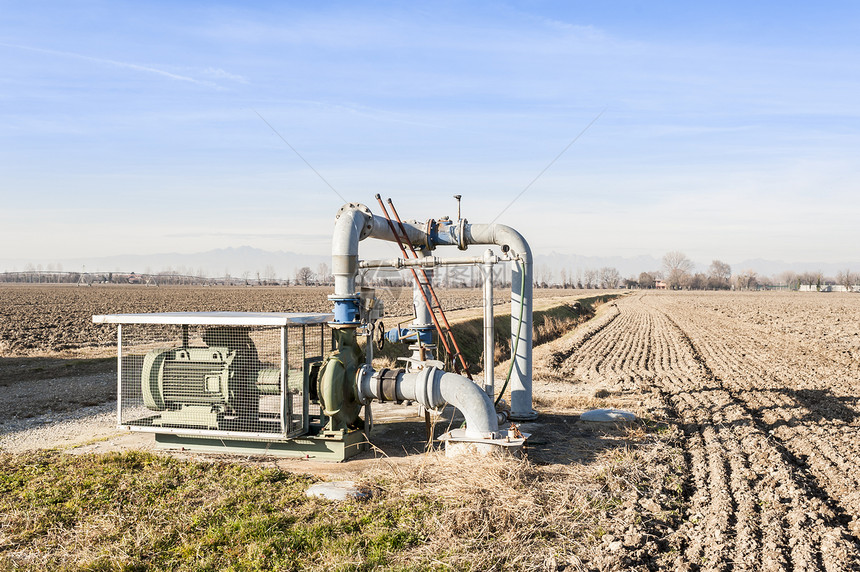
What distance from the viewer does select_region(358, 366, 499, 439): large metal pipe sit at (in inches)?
349

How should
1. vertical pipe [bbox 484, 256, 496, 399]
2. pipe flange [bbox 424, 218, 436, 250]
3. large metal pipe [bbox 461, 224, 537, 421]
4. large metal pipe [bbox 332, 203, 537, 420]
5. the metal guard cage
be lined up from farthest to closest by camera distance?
pipe flange [bbox 424, 218, 436, 250] → large metal pipe [bbox 461, 224, 537, 421] → large metal pipe [bbox 332, 203, 537, 420] → vertical pipe [bbox 484, 256, 496, 399] → the metal guard cage

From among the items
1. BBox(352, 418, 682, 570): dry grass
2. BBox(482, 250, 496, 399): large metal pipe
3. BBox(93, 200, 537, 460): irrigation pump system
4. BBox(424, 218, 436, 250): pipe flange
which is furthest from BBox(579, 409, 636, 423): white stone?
BBox(424, 218, 436, 250): pipe flange

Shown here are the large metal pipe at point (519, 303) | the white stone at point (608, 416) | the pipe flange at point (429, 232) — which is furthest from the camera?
the pipe flange at point (429, 232)

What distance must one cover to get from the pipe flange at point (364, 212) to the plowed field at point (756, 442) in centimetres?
567

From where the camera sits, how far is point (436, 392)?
9.29 metres

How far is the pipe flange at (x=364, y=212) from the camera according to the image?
33.1ft

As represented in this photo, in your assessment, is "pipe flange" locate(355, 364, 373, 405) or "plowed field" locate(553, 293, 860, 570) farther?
"pipe flange" locate(355, 364, 373, 405)

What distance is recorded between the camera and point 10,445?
10.6m

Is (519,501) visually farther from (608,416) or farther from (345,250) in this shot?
(608,416)

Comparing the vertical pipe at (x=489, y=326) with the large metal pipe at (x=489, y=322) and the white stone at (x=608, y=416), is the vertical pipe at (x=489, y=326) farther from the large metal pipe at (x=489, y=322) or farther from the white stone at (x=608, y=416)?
the white stone at (x=608, y=416)

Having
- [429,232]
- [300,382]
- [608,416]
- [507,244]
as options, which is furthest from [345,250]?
[608,416]

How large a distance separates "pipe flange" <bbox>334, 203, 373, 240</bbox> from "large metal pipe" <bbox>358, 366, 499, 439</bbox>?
82.0 inches

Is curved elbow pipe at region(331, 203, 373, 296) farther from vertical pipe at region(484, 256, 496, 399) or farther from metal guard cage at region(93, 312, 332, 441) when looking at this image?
vertical pipe at region(484, 256, 496, 399)

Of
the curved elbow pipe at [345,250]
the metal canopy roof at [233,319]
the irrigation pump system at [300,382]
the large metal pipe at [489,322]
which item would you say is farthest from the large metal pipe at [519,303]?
the metal canopy roof at [233,319]
